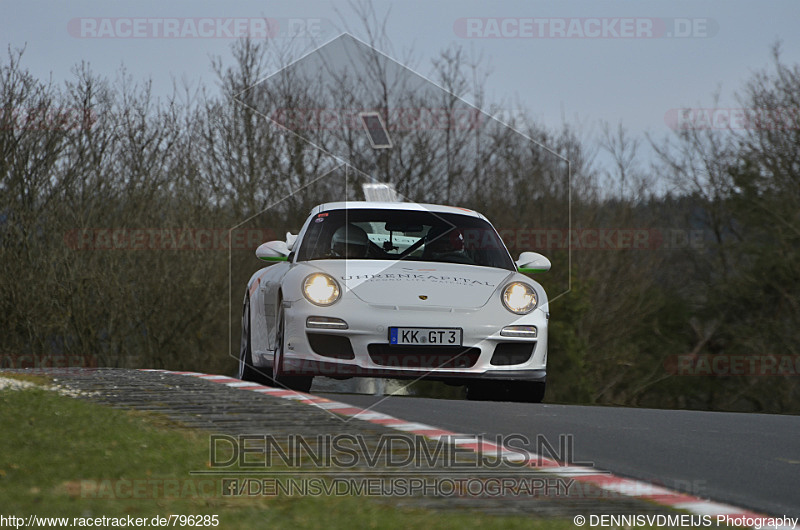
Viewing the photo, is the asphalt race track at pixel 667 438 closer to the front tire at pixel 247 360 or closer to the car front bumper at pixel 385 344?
the car front bumper at pixel 385 344

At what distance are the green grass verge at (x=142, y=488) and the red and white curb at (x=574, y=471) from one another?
80cm

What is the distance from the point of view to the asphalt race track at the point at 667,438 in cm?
546

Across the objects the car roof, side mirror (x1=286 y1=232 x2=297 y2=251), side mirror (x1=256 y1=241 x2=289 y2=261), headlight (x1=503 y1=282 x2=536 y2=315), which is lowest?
headlight (x1=503 y1=282 x2=536 y2=315)

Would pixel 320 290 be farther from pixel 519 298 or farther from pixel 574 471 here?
pixel 574 471

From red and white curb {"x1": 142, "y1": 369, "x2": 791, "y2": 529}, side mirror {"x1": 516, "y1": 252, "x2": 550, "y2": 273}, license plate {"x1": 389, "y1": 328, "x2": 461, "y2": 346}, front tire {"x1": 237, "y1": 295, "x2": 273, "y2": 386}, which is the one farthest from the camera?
front tire {"x1": 237, "y1": 295, "x2": 273, "y2": 386}

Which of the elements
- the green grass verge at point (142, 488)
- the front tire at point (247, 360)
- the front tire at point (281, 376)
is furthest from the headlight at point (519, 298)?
the green grass verge at point (142, 488)

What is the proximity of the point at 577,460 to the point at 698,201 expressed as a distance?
33217mm

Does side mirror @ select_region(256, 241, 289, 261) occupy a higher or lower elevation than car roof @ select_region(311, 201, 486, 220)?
lower

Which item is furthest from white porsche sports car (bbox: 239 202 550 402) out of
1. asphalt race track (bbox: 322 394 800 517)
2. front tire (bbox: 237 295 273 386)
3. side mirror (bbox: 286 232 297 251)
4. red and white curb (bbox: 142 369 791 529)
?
front tire (bbox: 237 295 273 386)

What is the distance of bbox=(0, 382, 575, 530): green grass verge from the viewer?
156 inches

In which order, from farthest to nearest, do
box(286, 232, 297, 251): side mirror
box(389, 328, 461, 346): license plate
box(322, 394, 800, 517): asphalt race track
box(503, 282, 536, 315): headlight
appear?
1. box(286, 232, 297, 251): side mirror
2. box(503, 282, 536, 315): headlight
3. box(389, 328, 461, 346): license plate
4. box(322, 394, 800, 517): asphalt race track

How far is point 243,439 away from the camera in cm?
590

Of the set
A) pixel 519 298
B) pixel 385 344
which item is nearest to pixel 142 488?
pixel 385 344

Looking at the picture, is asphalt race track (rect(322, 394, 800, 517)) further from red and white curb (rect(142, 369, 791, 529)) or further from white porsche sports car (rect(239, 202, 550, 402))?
white porsche sports car (rect(239, 202, 550, 402))
